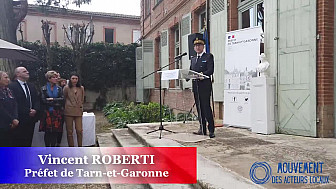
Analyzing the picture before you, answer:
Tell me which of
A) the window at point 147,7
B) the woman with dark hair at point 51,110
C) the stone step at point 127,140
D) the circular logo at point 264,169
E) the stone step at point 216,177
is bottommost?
the stone step at point 127,140

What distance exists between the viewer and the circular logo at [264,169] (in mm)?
2596

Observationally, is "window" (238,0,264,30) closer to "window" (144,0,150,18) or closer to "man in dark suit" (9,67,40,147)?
"man in dark suit" (9,67,40,147)

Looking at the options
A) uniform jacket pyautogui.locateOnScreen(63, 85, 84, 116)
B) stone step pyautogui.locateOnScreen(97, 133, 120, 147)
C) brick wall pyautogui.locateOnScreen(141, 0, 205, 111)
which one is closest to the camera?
uniform jacket pyautogui.locateOnScreen(63, 85, 84, 116)

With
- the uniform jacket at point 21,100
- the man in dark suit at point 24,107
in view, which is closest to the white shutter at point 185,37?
the man in dark suit at point 24,107

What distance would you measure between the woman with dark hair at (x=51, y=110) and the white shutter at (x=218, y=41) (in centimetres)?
377

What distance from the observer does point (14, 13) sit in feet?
26.8

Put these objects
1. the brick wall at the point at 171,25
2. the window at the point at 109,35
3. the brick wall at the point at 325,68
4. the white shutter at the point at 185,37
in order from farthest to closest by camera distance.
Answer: the window at the point at 109,35 < the white shutter at the point at 185,37 < the brick wall at the point at 171,25 < the brick wall at the point at 325,68

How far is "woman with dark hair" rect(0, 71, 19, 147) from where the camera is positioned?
4.00 metres

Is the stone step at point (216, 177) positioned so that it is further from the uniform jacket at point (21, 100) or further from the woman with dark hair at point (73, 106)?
the uniform jacket at point (21, 100)

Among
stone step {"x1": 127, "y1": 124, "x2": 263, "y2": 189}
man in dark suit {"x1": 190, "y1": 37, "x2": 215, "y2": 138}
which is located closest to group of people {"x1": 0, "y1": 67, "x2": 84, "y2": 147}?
man in dark suit {"x1": 190, "y1": 37, "x2": 215, "y2": 138}

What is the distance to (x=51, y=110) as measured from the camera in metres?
5.04

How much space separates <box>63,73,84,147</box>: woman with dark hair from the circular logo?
11.4 ft

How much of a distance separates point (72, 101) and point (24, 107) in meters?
0.87

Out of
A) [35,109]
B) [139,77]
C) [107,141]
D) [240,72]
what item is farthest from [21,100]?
[139,77]
